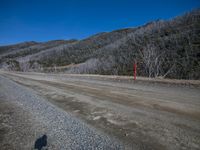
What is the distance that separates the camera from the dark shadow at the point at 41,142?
2.72 meters

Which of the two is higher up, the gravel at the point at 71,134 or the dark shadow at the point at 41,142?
the gravel at the point at 71,134

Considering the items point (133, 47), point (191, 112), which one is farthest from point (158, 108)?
point (133, 47)

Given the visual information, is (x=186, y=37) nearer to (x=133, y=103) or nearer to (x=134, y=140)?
(x=133, y=103)

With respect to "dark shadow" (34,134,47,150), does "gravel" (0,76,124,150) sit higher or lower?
higher

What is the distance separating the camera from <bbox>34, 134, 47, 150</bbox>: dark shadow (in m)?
2.72

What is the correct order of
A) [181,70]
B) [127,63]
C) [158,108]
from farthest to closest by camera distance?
1. [127,63]
2. [181,70]
3. [158,108]

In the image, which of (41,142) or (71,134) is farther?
(71,134)

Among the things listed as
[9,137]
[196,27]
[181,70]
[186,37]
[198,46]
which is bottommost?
[9,137]

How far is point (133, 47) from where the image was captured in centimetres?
3194

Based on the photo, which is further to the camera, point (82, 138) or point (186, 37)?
point (186, 37)

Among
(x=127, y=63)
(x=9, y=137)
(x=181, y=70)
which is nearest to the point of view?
(x=9, y=137)

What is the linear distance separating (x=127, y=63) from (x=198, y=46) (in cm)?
1089

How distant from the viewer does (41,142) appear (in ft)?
9.47

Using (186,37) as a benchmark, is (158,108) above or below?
below
